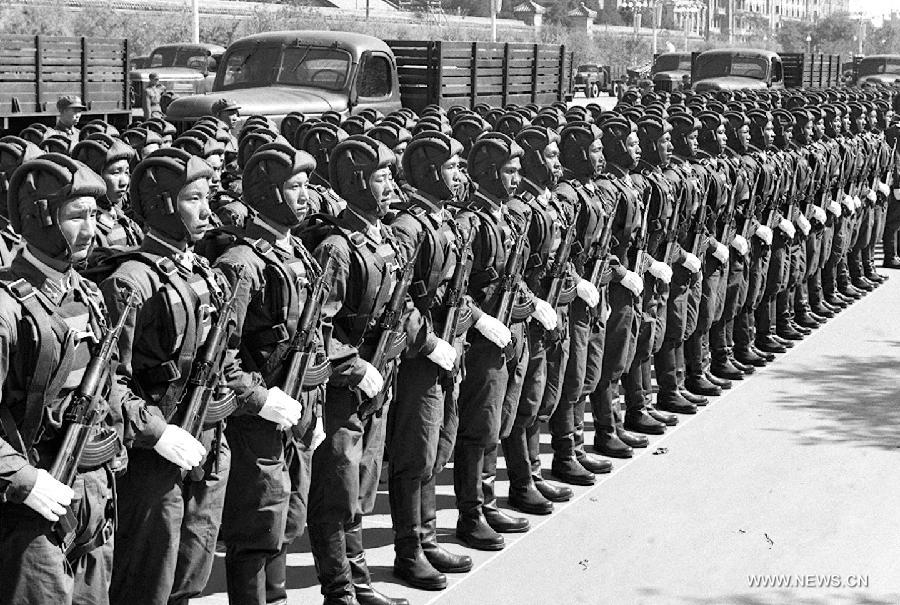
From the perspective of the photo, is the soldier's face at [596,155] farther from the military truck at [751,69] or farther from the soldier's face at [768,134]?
the military truck at [751,69]

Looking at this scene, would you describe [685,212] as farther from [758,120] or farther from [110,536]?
[110,536]

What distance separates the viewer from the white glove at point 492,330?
736cm

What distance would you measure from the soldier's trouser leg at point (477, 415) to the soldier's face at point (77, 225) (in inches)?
120

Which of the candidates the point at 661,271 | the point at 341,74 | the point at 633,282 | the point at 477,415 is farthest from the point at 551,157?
the point at 341,74

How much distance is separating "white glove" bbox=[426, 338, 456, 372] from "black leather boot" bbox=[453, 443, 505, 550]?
80 cm

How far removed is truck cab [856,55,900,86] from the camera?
1379 inches

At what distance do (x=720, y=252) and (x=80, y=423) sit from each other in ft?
23.5

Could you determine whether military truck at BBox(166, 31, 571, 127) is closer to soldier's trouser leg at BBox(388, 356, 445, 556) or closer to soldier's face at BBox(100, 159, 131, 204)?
soldier's face at BBox(100, 159, 131, 204)

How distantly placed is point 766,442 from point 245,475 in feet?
16.8

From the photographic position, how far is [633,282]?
9.23m

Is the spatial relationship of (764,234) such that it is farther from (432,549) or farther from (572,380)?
(432,549)

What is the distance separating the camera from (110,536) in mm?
4770

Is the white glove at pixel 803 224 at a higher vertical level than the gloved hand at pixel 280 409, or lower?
lower

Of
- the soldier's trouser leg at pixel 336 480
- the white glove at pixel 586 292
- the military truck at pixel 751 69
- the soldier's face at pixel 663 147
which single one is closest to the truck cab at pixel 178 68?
the military truck at pixel 751 69
